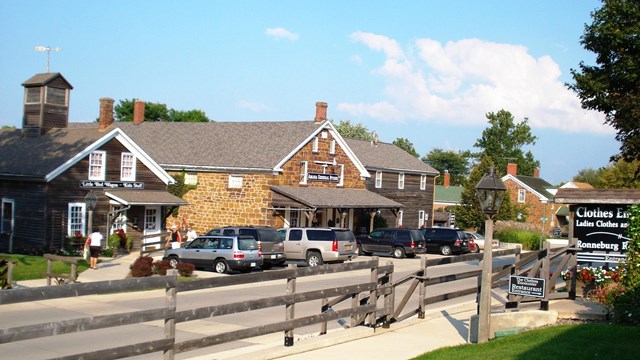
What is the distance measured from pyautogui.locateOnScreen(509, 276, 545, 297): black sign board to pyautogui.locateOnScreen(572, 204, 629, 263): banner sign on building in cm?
555

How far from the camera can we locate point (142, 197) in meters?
37.8

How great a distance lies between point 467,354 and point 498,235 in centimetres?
5041

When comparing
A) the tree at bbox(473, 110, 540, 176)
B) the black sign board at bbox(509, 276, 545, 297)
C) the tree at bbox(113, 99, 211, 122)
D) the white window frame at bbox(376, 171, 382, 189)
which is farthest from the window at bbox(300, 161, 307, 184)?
the tree at bbox(473, 110, 540, 176)

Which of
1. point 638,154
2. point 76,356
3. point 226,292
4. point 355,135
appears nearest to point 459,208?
point 638,154

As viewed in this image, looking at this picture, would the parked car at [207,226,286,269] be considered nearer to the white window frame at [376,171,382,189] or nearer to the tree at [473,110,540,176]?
the white window frame at [376,171,382,189]

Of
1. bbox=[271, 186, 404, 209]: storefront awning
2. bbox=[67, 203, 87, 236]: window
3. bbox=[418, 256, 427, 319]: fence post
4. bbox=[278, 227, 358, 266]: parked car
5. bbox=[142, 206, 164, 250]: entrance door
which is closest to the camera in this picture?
bbox=[418, 256, 427, 319]: fence post

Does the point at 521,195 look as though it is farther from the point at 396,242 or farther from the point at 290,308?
the point at 290,308

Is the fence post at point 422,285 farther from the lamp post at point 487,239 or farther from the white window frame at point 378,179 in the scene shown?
the white window frame at point 378,179

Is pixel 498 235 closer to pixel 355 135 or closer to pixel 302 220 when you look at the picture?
pixel 302 220

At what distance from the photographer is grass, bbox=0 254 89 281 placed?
26.3 meters

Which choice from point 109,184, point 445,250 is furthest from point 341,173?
point 109,184

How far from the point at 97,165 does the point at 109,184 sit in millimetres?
1184

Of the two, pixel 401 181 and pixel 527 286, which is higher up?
pixel 401 181

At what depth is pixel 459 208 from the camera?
65500 mm
